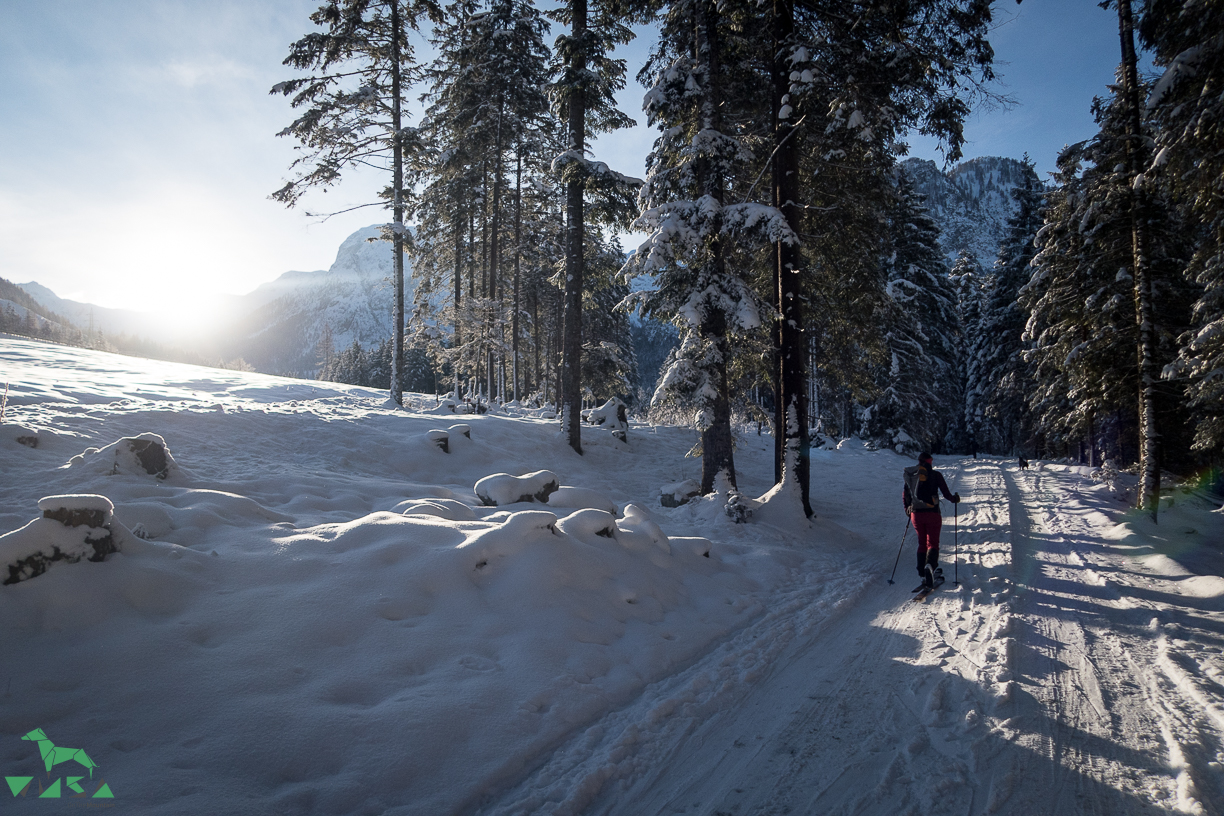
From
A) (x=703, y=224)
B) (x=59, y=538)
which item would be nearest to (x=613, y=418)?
(x=703, y=224)

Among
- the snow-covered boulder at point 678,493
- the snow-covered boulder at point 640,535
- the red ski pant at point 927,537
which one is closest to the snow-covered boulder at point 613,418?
the snow-covered boulder at point 678,493

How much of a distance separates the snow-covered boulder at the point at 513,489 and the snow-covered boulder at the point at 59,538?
14.5 feet

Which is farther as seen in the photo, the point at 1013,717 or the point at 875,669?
the point at 875,669

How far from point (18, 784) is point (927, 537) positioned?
8.78 metres

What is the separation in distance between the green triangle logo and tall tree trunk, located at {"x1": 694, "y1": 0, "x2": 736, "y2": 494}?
9.58 metres

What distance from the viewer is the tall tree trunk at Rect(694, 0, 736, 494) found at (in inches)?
410

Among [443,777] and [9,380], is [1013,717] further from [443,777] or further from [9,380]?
[9,380]

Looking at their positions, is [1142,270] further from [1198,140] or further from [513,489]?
[513,489]

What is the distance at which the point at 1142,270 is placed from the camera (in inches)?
452

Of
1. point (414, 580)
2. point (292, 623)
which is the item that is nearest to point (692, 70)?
point (414, 580)

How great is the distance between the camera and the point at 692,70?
10.5 meters

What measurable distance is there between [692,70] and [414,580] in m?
11.0

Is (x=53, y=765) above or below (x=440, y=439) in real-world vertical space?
below

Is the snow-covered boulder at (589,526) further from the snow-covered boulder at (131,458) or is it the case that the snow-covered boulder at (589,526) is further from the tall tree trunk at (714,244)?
the snow-covered boulder at (131,458)
